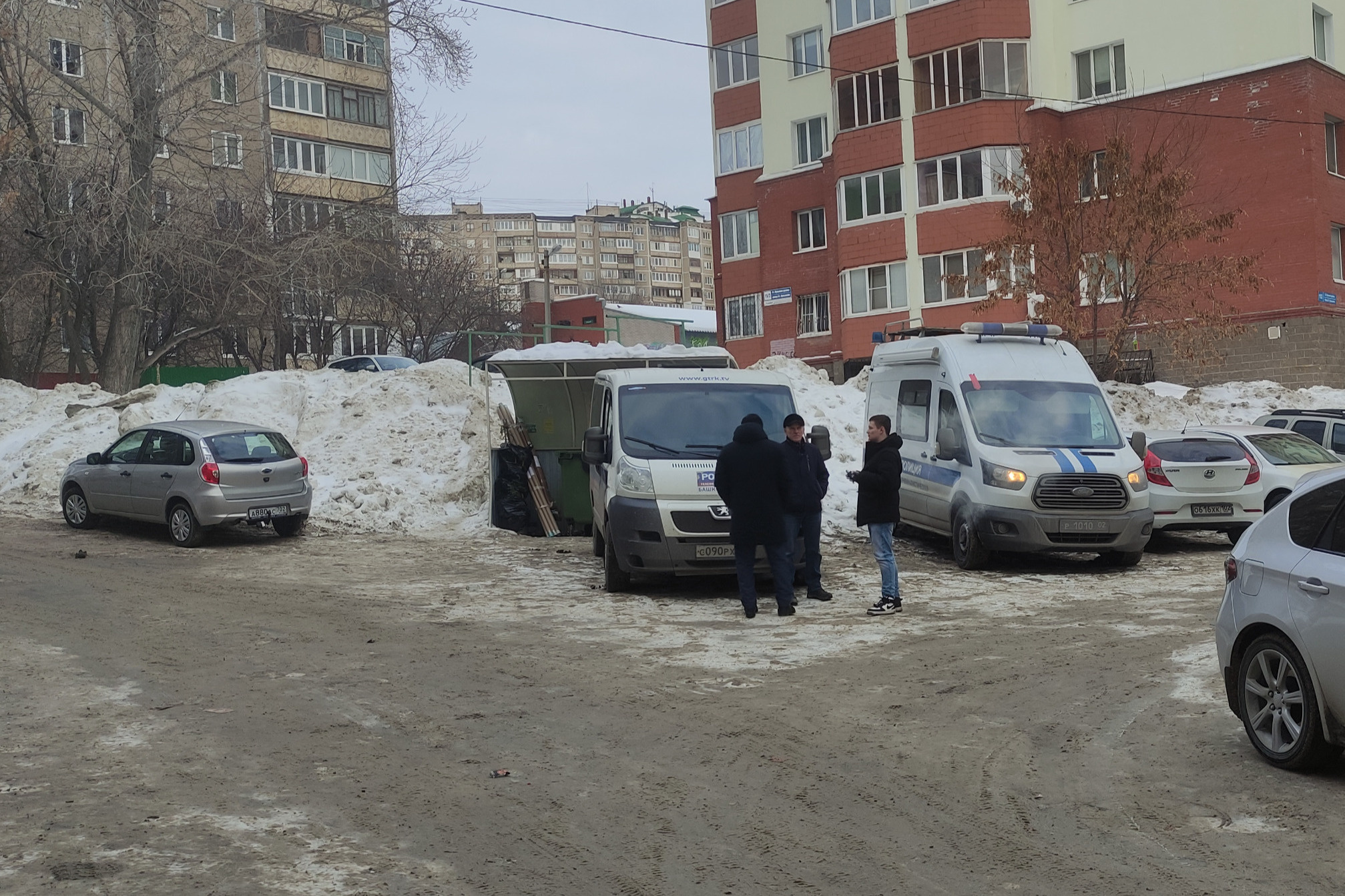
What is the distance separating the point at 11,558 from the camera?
610 inches

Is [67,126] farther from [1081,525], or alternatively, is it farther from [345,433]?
[1081,525]

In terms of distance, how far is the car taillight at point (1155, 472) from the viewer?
16.0 meters

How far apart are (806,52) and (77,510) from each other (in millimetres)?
30933

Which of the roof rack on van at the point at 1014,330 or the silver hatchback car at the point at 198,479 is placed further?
the silver hatchback car at the point at 198,479

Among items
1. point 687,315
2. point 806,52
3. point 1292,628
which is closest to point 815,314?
point 806,52

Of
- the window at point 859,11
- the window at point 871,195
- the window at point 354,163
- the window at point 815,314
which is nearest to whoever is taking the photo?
the window at point 871,195

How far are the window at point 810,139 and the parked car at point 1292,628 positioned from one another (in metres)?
37.7

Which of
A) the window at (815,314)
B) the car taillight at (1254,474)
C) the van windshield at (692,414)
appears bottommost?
the car taillight at (1254,474)

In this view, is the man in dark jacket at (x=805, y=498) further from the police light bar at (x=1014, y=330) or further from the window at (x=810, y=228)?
the window at (x=810, y=228)

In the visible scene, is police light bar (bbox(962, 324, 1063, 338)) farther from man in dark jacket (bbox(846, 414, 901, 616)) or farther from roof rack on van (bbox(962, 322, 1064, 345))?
man in dark jacket (bbox(846, 414, 901, 616))

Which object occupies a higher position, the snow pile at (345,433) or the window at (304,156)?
the window at (304,156)

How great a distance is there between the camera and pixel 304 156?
2365 inches

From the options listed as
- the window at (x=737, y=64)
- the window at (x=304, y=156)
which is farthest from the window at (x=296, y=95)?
the window at (x=737, y=64)

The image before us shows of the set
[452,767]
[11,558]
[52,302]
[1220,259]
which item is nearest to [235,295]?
[11,558]
